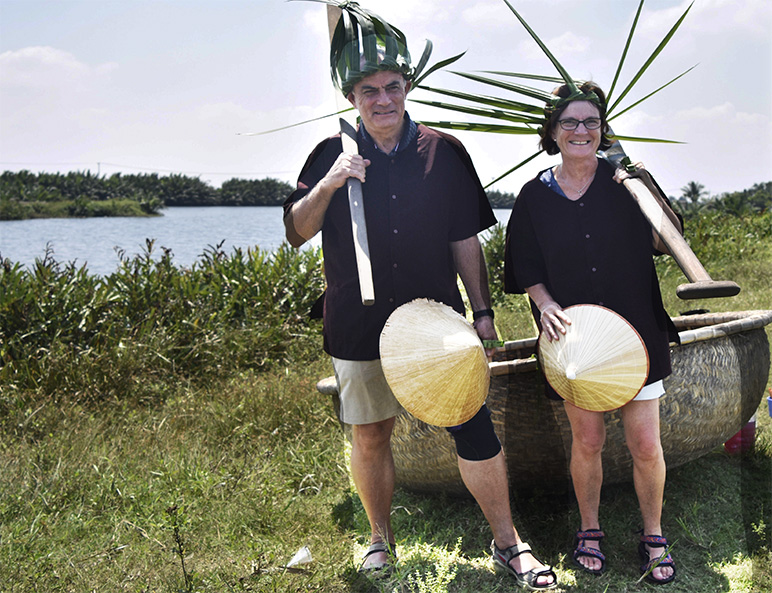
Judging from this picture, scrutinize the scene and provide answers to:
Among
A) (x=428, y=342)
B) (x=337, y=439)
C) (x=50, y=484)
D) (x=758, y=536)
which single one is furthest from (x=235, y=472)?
(x=758, y=536)

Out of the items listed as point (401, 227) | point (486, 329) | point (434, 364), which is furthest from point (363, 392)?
point (401, 227)

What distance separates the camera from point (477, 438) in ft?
8.39

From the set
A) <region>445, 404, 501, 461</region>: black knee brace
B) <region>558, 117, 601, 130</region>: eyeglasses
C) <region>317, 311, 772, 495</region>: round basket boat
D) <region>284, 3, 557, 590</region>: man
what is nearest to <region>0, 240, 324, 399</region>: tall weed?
<region>317, 311, 772, 495</region>: round basket boat

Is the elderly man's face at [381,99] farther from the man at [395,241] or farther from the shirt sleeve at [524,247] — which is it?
the shirt sleeve at [524,247]

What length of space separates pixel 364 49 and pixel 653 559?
2049 millimetres

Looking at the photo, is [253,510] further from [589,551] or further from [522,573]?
[589,551]

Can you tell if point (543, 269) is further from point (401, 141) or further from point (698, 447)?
point (698, 447)

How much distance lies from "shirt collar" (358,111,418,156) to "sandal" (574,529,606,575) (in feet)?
5.10

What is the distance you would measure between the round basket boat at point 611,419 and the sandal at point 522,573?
1.42ft

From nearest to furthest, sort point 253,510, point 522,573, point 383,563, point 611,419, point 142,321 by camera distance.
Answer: point 522,573
point 383,563
point 611,419
point 253,510
point 142,321

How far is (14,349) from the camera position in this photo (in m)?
5.08

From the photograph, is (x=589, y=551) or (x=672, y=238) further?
(x=589, y=551)

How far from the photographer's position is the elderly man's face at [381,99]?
240cm

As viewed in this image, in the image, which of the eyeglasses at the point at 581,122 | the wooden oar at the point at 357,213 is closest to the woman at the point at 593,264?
the eyeglasses at the point at 581,122
